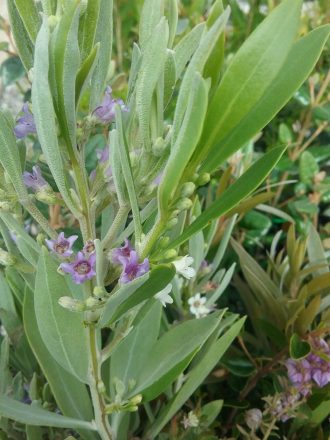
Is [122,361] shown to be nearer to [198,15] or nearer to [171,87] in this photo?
[171,87]

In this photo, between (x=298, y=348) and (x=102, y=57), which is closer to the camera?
(x=102, y=57)

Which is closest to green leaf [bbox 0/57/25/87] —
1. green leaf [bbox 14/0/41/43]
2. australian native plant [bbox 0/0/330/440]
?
australian native plant [bbox 0/0/330/440]

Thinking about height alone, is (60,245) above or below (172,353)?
above

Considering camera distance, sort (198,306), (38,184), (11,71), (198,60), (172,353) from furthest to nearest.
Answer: (11,71) < (198,306) < (172,353) < (38,184) < (198,60)

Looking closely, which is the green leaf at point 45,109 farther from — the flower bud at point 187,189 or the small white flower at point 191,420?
the small white flower at point 191,420

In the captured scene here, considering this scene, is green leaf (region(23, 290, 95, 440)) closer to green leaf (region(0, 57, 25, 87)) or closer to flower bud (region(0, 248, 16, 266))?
flower bud (region(0, 248, 16, 266))

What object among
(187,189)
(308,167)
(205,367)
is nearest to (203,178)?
(187,189)

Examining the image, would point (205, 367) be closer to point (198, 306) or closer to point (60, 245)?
point (198, 306)
